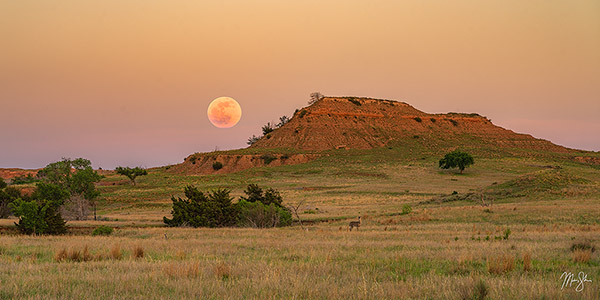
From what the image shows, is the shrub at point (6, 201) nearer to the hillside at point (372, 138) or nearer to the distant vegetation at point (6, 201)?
the distant vegetation at point (6, 201)

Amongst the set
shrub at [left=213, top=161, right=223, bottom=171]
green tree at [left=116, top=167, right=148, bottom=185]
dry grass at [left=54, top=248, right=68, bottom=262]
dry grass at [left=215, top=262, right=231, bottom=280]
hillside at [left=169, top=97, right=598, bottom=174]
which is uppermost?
hillside at [left=169, top=97, right=598, bottom=174]

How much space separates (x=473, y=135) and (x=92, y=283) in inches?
5829

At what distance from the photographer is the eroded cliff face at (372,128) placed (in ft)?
423

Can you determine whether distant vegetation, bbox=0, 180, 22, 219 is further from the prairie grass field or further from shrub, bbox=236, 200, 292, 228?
shrub, bbox=236, 200, 292, 228

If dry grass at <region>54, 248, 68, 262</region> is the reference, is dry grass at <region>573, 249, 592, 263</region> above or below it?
below

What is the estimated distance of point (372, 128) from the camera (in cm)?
13788

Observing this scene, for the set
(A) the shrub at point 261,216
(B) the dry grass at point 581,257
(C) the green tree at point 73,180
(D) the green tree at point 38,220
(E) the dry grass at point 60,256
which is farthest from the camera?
(C) the green tree at point 73,180

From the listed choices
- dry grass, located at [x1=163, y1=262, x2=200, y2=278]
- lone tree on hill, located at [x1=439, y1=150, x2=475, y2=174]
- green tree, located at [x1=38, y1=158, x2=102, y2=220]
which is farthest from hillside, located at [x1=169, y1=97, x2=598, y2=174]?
dry grass, located at [x1=163, y1=262, x2=200, y2=278]

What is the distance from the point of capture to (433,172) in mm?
86625

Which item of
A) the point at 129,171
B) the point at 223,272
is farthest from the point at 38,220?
the point at 129,171

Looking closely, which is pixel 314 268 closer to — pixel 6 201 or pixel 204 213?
pixel 204 213

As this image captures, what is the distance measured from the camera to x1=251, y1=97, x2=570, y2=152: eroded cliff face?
5079 inches
